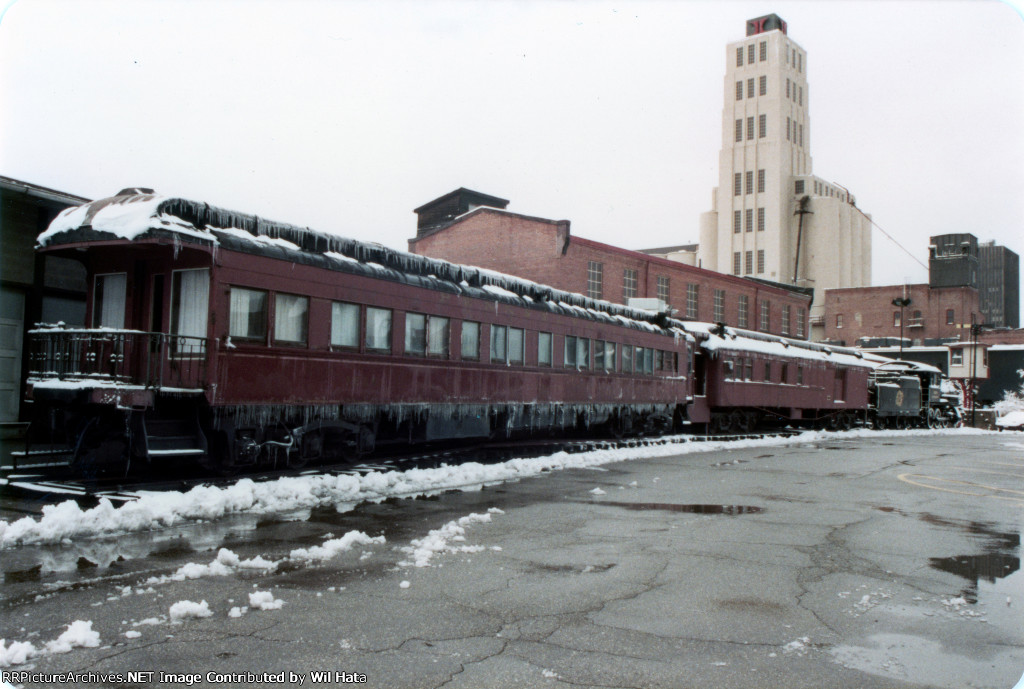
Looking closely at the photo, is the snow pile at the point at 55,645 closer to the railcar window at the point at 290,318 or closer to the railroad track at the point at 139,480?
the railroad track at the point at 139,480

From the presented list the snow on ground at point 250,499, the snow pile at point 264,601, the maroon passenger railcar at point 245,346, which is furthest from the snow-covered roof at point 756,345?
the snow pile at point 264,601

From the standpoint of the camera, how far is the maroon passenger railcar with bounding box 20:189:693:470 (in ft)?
36.3

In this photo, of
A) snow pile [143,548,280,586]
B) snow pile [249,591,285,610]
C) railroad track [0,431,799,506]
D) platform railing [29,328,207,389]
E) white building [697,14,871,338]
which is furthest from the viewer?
white building [697,14,871,338]

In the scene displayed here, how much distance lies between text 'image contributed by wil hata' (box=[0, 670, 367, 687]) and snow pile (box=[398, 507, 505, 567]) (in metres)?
2.51

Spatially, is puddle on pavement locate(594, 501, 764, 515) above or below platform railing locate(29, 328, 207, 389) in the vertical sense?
below

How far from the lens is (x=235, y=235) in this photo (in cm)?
1184

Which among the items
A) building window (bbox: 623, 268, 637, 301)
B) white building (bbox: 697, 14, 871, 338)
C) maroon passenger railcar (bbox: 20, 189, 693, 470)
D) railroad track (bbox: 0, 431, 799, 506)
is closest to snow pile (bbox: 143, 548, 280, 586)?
railroad track (bbox: 0, 431, 799, 506)

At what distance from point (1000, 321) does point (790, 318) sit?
144ft

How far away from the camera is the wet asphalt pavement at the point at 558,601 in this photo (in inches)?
176

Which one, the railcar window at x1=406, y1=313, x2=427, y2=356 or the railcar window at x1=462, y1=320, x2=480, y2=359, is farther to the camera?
the railcar window at x1=462, y1=320, x2=480, y2=359

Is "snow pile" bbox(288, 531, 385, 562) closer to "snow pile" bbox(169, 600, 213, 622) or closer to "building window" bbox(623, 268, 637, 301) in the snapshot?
"snow pile" bbox(169, 600, 213, 622)

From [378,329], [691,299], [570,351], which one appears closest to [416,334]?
[378,329]

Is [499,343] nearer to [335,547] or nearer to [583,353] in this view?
[583,353]

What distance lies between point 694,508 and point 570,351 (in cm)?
1074
